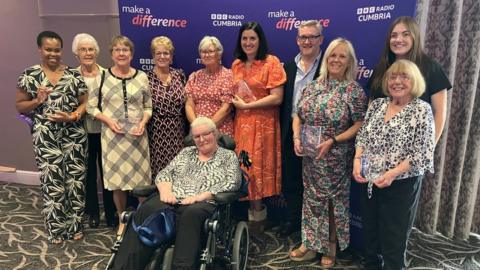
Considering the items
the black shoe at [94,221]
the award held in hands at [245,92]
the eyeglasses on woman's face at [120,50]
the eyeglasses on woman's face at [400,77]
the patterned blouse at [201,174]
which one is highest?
the eyeglasses on woman's face at [120,50]

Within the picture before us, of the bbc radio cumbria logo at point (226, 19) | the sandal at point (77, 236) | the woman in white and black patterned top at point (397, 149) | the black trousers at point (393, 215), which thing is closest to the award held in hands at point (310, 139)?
the woman in white and black patterned top at point (397, 149)

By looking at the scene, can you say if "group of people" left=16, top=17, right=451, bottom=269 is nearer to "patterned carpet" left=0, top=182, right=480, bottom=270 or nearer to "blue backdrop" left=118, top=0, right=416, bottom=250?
"patterned carpet" left=0, top=182, right=480, bottom=270

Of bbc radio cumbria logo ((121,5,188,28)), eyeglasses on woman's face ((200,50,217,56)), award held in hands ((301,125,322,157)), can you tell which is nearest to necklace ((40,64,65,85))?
bbc radio cumbria logo ((121,5,188,28))

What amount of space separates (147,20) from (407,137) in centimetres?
233

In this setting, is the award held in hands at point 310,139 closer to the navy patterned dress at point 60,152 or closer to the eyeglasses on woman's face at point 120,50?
the eyeglasses on woman's face at point 120,50

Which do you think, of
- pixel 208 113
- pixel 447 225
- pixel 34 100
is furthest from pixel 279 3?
pixel 447 225

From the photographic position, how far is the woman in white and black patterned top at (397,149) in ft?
7.01

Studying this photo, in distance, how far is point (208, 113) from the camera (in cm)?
308

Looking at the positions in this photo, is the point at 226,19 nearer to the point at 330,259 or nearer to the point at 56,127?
the point at 56,127

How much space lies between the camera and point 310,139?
256cm

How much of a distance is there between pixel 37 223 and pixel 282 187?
2196 millimetres

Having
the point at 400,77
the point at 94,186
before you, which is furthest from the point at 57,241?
the point at 400,77

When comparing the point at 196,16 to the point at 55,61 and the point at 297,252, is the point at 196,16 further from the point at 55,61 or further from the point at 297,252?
the point at 297,252

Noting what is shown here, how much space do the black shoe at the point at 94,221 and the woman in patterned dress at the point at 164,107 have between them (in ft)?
2.32
